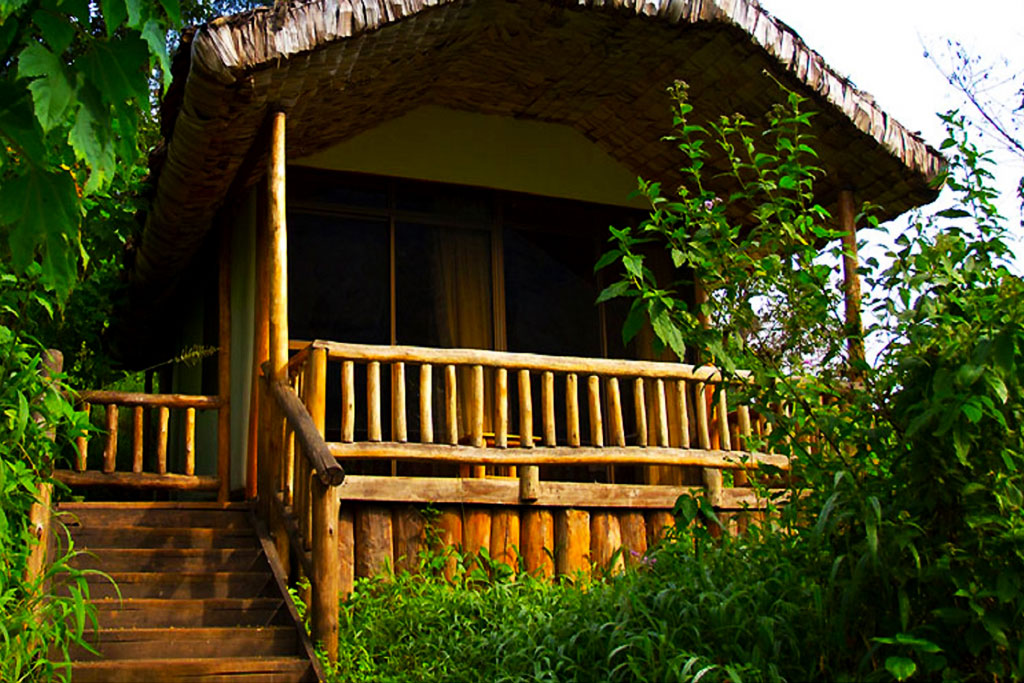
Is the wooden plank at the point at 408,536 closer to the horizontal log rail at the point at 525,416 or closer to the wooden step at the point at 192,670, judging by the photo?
the horizontal log rail at the point at 525,416

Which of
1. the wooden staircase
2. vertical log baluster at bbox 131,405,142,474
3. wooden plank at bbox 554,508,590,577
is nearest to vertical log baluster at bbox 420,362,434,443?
wooden plank at bbox 554,508,590,577

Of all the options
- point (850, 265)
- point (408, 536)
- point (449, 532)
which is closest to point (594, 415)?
point (449, 532)

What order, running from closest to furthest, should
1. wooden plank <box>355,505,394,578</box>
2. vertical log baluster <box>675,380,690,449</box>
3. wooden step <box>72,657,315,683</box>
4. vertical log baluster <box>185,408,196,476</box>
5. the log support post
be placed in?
wooden step <box>72,657,315,683</box> → wooden plank <box>355,505,394,578</box> → vertical log baluster <box>675,380,690,449</box> → vertical log baluster <box>185,408,196,476</box> → the log support post

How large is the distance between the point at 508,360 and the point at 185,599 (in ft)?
7.96

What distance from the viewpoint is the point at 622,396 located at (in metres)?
10.9

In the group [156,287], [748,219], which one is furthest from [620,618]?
[156,287]

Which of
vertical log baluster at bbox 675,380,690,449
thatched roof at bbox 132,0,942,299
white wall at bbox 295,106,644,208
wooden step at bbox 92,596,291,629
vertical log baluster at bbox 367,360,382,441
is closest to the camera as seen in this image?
wooden step at bbox 92,596,291,629

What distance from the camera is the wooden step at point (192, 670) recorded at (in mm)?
5574

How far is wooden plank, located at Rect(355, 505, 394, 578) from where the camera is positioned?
735 cm

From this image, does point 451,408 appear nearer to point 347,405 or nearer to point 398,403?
point 398,403

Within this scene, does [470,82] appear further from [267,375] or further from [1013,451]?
[1013,451]

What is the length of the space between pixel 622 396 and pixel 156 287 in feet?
13.7

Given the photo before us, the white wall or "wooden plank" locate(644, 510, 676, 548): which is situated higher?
the white wall

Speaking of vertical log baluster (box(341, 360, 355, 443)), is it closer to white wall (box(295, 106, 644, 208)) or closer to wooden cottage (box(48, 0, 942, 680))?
wooden cottage (box(48, 0, 942, 680))
